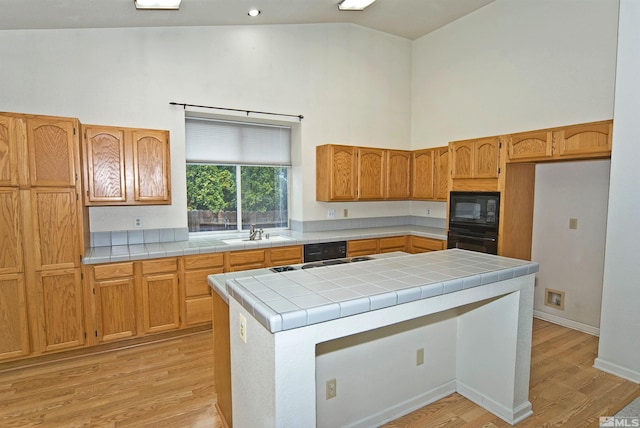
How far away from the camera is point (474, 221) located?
404 cm

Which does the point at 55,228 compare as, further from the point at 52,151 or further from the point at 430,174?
the point at 430,174

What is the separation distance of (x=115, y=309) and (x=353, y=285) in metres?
2.62

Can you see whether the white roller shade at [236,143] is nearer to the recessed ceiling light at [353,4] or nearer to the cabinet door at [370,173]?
the cabinet door at [370,173]

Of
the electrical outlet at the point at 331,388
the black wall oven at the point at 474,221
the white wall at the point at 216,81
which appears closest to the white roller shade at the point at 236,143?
the white wall at the point at 216,81

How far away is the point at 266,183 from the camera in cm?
479

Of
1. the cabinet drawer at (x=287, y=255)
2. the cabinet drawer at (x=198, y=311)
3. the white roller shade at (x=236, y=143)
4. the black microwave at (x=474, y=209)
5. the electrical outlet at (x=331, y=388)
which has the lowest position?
the cabinet drawer at (x=198, y=311)

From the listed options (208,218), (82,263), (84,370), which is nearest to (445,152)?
(208,218)

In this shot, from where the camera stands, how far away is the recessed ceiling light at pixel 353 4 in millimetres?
3805

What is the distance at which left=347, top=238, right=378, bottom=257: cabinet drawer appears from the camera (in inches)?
176

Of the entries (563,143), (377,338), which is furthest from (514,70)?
(377,338)

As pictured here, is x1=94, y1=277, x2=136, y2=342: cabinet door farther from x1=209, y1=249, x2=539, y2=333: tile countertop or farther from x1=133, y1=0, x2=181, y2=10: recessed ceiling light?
x1=133, y1=0, x2=181, y2=10: recessed ceiling light

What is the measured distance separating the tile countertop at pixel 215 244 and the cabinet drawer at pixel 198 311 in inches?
19.9

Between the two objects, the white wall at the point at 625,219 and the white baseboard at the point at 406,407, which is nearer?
the white baseboard at the point at 406,407

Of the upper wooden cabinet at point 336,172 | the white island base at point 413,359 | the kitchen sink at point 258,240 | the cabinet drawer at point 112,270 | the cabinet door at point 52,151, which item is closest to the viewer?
the white island base at point 413,359
